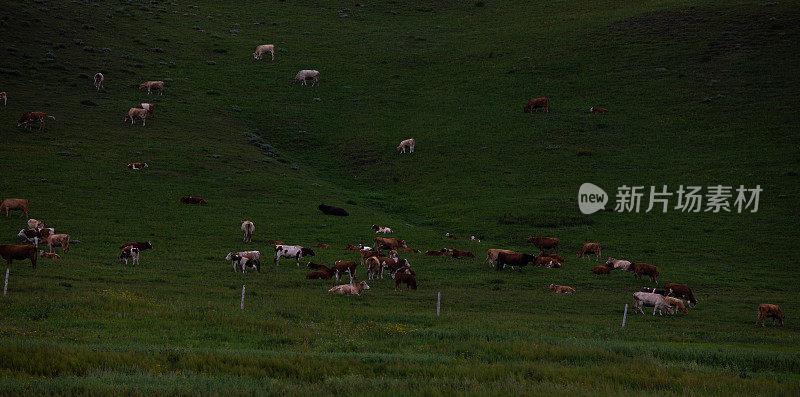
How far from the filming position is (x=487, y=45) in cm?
8900

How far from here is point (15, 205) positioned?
33250mm

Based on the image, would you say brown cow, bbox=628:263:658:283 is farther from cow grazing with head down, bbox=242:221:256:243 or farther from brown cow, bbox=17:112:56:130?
brown cow, bbox=17:112:56:130

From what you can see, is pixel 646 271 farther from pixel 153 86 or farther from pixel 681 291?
pixel 153 86

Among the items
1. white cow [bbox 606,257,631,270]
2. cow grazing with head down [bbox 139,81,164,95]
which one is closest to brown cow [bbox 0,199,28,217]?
white cow [bbox 606,257,631,270]

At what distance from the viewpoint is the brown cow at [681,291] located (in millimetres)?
24078

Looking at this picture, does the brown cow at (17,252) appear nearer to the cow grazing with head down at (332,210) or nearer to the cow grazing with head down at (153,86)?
the cow grazing with head down at (332,210)

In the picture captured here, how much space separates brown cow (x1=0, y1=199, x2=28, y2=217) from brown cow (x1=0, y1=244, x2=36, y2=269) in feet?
39.9

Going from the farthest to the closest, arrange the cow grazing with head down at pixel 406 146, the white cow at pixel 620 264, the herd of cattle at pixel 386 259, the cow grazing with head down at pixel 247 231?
the cow grazing with head down at pixel 406 146, the cow grazing with head down at pixel 247 231, the white cow at pixel 620 264, the herd of cattle at pixel 386 259

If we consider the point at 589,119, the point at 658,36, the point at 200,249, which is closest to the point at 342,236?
the point at 200,249

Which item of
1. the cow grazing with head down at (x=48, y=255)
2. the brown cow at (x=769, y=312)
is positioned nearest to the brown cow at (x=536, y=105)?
the brown cow at (x=769, y=312)

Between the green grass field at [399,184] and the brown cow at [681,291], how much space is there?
0.79 metres

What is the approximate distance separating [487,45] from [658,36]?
954 inches

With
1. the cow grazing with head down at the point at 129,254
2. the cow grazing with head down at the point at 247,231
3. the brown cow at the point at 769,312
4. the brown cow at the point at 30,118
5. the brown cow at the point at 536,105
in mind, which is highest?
the brown cow at the point at 536,105

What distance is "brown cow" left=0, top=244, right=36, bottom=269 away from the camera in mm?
22453
